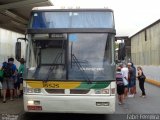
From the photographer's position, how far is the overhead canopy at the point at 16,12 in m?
16.7

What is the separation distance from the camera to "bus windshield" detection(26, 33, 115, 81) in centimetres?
1106

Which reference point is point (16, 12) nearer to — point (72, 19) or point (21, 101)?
point (21, 101)

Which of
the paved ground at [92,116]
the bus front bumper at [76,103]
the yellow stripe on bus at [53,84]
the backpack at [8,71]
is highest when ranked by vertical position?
the backpack at [8,71]

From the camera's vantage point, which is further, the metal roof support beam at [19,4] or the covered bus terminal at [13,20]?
the metal roof support beam at [19,4]

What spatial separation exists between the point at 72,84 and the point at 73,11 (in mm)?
2243

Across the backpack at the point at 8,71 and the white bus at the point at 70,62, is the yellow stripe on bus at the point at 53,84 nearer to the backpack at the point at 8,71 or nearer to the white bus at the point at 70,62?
the white bus at the point at 70,62

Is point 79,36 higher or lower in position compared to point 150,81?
higher

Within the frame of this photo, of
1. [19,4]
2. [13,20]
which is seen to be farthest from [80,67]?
[13,20]

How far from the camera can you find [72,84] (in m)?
11.0

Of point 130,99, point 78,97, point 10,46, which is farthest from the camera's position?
→ point 10,46

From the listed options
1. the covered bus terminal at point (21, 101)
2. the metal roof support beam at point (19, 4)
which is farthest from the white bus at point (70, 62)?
the metal roof support beam at point (19, 4)

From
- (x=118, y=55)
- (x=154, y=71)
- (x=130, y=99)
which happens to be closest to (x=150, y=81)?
(x=154, y=71)

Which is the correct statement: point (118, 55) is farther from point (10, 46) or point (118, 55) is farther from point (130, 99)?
point (10, 46)

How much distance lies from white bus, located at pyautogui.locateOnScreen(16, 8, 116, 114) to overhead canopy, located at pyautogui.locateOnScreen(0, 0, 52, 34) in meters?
5.00
